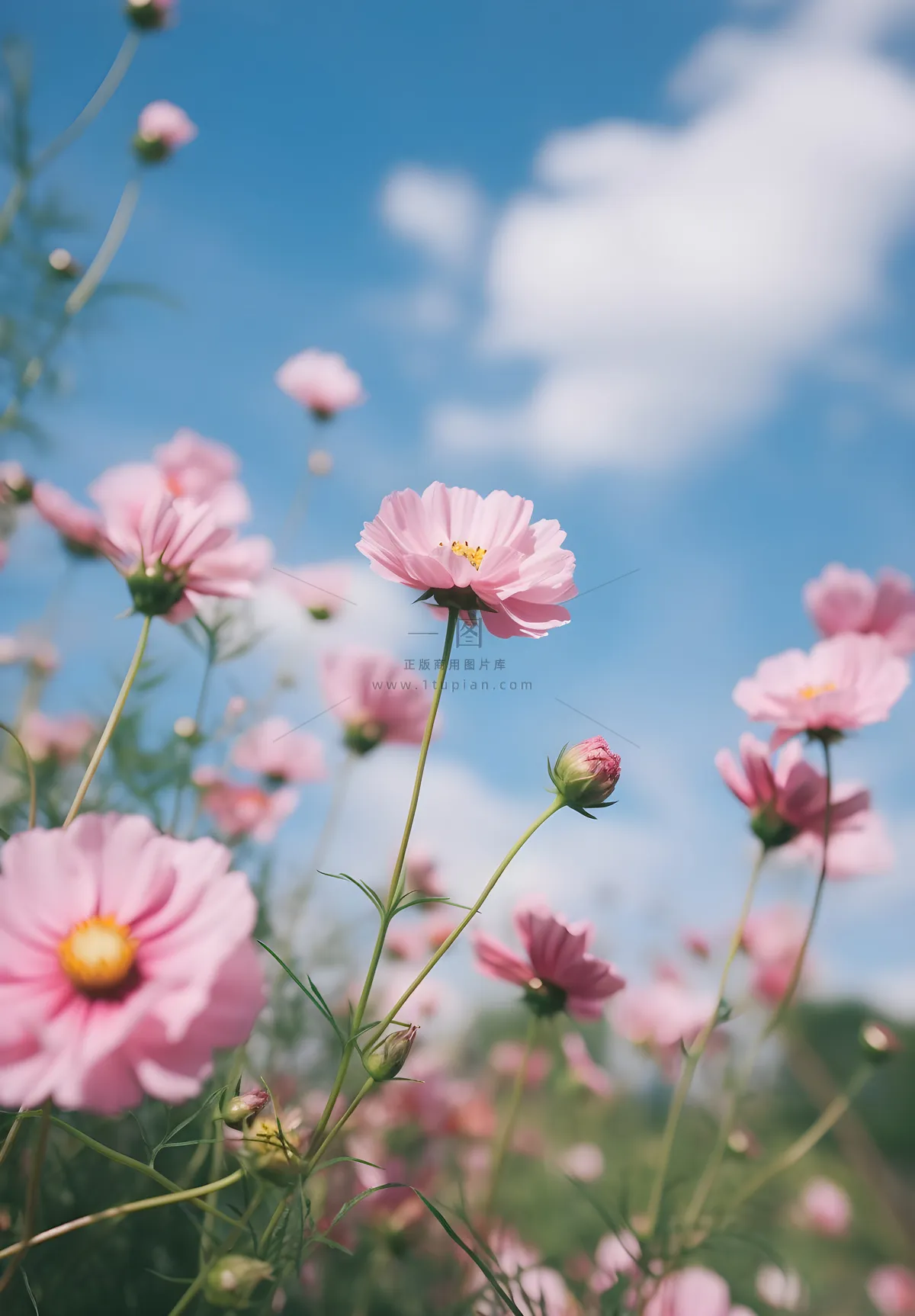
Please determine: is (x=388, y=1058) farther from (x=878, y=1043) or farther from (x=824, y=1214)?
(x=824, y=1214)

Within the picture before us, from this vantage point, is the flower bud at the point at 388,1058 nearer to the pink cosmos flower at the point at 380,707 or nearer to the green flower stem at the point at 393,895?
the green flower stem at the point at 393,895

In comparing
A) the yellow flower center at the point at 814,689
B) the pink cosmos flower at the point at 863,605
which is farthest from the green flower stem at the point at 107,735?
the pink cosmos flower at the point at 863,605

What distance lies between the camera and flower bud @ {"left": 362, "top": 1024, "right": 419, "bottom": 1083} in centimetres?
36

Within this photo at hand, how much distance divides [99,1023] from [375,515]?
234mm

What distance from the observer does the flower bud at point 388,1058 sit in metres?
0.36

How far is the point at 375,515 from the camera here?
43cm

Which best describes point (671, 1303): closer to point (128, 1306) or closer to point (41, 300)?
point (128, 1306)

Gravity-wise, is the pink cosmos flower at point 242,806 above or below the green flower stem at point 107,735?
above

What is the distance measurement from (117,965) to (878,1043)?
592 millimetres

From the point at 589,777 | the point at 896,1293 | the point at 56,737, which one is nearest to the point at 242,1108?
the point at 589,777

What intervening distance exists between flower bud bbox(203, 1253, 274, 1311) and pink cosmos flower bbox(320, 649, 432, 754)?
414mm

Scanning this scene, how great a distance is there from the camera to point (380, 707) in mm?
734

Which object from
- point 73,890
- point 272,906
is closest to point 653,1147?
point 272,906

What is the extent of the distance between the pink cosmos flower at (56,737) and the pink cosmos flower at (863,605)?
2.40ft
